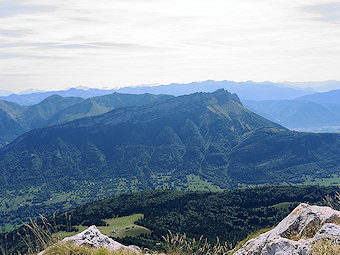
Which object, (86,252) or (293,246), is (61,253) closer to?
(86,252)

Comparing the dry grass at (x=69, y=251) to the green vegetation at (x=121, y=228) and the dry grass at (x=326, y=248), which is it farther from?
the green vegetation at (x=121, y=228)

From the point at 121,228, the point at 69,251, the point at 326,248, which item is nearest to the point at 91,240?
the point at 69,251

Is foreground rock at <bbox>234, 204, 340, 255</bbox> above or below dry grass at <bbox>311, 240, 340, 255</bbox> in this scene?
below

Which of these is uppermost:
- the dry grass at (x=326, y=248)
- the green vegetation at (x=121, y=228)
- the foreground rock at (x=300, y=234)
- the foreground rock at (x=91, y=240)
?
the dry grass at (x=326, y=248)

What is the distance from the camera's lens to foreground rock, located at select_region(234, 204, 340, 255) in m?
11.4

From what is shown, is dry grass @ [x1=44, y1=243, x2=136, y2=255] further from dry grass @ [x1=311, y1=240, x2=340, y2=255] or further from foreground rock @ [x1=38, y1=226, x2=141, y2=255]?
dry grass @ [x1=311, y1=240, x2=340, y2=255]

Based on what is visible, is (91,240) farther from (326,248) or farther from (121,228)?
(121,228)

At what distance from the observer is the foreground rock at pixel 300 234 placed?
37.3ft

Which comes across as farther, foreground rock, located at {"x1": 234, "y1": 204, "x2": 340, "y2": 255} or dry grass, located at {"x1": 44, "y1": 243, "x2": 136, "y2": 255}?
dry grass, located at {"x1": 44, "y1": 243, "x2": 136, "y2": 255}

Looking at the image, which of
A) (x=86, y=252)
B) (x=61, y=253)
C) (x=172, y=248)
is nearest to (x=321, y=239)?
(x=172, y=248)

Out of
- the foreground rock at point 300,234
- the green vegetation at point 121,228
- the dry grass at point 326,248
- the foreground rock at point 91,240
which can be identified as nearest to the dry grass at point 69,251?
the foreground rock at point 91,240

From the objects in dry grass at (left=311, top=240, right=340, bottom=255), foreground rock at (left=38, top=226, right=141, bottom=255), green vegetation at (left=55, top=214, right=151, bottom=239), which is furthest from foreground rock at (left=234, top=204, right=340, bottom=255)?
green vegetation at (left=55, top=214, right=151, bottom=239)

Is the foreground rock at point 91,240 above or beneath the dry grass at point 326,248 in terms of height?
beneath

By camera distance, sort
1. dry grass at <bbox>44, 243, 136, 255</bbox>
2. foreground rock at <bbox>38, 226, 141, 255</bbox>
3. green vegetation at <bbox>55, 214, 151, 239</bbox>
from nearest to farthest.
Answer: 1. dry grass at <bbox>44, 243, 136, 255</bbox>
2. foreground rock at <bbox>38, 226, 141, 255</bbox>
3. green vegetation at <bbox>55, 214, 151, 239</bbox>
